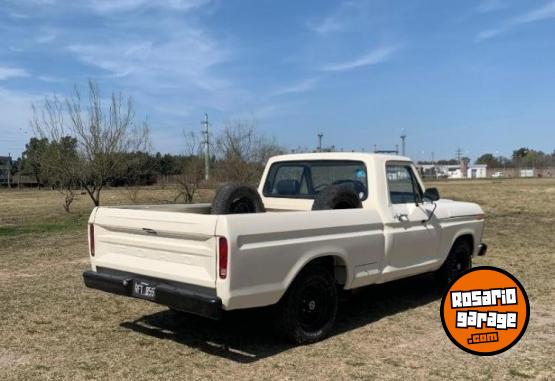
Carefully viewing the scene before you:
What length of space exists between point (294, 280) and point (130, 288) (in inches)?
57.1

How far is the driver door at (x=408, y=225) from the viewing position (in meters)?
5.88

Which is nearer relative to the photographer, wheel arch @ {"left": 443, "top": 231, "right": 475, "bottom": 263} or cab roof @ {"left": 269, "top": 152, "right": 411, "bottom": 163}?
cab roof @ {"left": 269, "top": 152, "right": 411, "bottom": 163}

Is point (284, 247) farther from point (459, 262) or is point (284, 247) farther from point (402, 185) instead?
point (459, 262)

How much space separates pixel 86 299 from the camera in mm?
6875

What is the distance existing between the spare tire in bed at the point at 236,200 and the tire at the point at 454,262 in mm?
2802

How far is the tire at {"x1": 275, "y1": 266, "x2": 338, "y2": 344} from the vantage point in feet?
16.3

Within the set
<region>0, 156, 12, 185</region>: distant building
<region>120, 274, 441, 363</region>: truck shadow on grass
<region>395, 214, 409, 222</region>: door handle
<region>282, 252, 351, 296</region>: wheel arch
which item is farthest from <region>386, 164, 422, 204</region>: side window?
<region>0, 156, 12, 185</region>: distant building

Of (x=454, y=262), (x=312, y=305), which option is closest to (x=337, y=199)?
(x=312, y=305)

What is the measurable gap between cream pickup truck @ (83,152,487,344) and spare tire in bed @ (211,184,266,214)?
0.01 metres

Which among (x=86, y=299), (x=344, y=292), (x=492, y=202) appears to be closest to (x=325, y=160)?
(x=344, y=292)

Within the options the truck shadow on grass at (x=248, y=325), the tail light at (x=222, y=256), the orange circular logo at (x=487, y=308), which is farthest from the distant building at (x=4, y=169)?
the orange circular logo at (x=487, y=308)

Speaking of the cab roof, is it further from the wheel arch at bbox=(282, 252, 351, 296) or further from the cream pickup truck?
the wheel arch at bbox=(282, 252, 351, 296)

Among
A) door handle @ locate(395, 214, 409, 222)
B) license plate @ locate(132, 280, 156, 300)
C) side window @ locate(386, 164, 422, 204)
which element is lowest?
license plate @ locate(132, 280, 156, 300)

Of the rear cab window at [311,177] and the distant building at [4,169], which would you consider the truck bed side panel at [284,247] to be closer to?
the rear cab window at [311,177]
